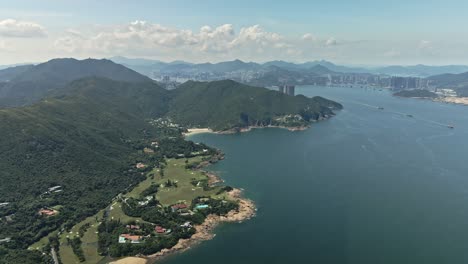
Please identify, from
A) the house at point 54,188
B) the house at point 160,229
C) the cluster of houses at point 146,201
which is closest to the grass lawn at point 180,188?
the cluster of houses at point 146,201

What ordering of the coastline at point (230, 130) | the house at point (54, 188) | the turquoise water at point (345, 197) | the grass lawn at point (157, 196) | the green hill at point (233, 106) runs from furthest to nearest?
1. the green hill at point (233, 106)
2. the coastline at point (230, 130)
3. the house at point (54, 188)
4. the turquoise water at point (345, 197)
5. the grass lawn at point (157, 196)

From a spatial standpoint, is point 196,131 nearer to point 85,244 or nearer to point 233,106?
point 233,106

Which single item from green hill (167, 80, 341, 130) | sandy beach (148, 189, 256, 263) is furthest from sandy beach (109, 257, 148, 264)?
green hill (167, 80, 341, 130)

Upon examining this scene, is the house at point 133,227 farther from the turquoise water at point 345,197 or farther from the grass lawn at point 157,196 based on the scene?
the turquoise water at point 345,197

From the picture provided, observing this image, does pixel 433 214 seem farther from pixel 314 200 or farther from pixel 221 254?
pixel 221 254

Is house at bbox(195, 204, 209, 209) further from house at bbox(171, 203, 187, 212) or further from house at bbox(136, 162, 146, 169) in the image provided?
house at bbox(136, 162, 146, 169)

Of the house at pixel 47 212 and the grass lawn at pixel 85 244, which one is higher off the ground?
the house at pixel 47 212
